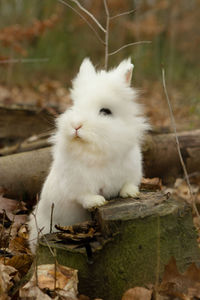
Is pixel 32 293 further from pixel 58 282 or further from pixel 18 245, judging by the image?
pixel 18 245

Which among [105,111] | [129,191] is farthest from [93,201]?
[105,111]

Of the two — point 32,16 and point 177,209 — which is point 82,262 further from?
point 32,16

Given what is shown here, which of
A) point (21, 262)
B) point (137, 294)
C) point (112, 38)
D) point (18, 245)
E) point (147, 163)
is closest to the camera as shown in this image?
point (137, 294)

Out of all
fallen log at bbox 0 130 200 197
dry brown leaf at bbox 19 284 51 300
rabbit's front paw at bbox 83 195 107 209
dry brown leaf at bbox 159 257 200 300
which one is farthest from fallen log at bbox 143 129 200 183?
dry brown leaf at bbox 19 284 51 300

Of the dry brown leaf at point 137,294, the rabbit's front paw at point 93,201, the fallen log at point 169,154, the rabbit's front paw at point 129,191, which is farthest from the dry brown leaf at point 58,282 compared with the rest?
the fallen log at point 169,154

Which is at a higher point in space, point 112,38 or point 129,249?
point 112,38

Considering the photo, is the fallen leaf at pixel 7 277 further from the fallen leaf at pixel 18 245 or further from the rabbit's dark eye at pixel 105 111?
the rabbit's dark eye at pixel 105 111
